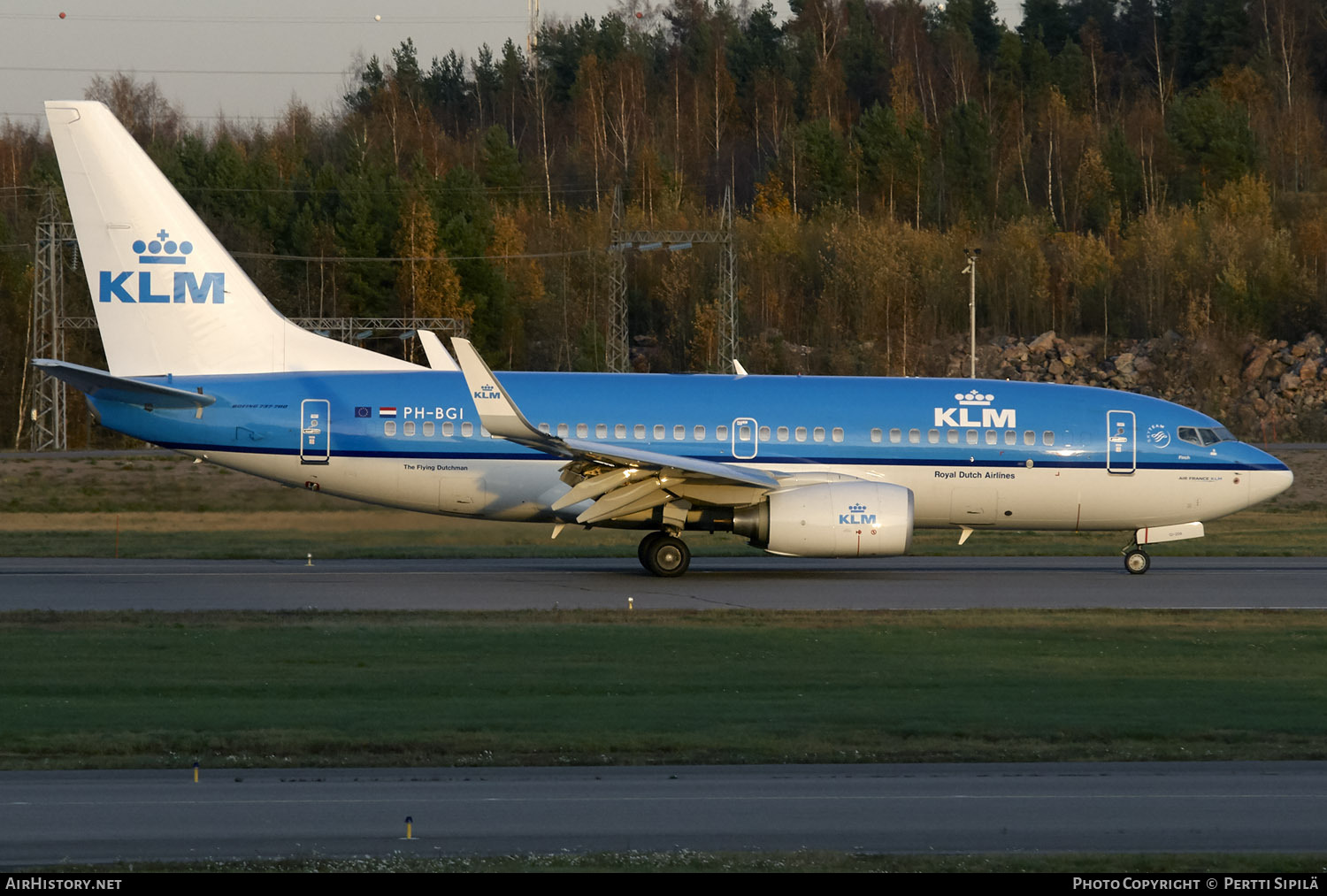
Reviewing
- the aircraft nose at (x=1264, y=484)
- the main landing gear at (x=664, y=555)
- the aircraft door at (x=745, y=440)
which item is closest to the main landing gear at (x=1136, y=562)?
the aircraft nose at (x=1264, y=484)

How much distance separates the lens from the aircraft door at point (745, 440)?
25000 mm

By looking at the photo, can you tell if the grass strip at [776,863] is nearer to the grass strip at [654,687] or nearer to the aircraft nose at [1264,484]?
the grass strip at [654,687]

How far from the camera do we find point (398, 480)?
24953mm

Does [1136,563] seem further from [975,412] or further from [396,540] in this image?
[396,540]

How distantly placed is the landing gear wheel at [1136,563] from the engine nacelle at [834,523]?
5.12 metres

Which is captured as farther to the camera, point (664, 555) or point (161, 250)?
point (161, 250)

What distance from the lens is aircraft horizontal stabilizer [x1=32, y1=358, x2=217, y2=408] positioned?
77.3 feet

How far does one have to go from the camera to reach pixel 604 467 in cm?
2356

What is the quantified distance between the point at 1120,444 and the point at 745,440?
669 cm

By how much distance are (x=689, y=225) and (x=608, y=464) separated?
58838 millimetres

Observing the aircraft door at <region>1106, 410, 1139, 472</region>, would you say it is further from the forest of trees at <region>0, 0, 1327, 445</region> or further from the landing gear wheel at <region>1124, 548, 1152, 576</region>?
the forest of trees at <region>0, 0, 1327, 445</region>

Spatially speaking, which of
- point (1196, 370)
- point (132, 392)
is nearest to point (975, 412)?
point (132, 392)

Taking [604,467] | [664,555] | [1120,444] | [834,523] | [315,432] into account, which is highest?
[315,432]

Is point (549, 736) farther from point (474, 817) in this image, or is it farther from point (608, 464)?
point (608, 464)
